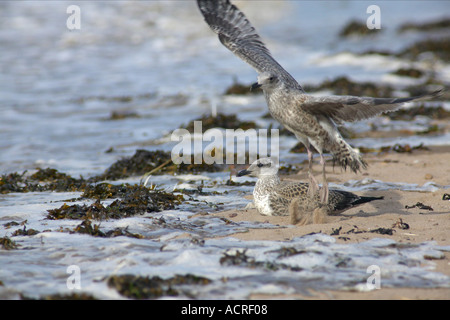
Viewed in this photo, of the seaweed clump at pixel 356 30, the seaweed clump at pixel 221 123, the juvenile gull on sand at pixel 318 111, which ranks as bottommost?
the juvenile gull on sand at pixel 318 111

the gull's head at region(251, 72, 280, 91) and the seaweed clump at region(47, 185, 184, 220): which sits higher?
the gull's head at region(251, 72, 280, 91)

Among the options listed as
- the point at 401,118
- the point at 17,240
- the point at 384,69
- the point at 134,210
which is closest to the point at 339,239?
the point at 134,210

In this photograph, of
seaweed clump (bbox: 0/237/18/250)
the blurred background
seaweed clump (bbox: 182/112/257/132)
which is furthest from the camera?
the blurred background

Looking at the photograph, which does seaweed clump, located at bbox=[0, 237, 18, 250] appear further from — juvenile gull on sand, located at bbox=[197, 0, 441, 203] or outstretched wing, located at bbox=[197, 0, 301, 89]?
outstretched wing, located at bbox=[197, 0, 301, 89]

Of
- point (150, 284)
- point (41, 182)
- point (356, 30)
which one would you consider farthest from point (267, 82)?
point (356, 30)

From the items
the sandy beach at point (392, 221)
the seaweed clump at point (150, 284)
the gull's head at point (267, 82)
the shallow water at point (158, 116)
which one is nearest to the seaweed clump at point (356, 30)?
the shallow water at point (158, 116)

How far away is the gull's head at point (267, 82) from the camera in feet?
19.2

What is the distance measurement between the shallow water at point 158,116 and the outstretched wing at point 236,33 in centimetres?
175

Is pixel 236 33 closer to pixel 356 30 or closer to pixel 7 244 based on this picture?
pixel 7 244

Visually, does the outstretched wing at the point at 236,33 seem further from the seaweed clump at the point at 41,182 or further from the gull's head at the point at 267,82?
the seaweed clump at the point at 41,182

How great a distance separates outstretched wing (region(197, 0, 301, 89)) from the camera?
22.6 feet

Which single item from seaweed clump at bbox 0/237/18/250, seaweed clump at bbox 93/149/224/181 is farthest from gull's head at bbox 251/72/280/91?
seaweed clump at bbox 0/237/18/250

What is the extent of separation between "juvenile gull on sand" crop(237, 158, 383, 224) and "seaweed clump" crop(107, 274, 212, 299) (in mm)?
1796

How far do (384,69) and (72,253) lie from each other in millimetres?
14282
